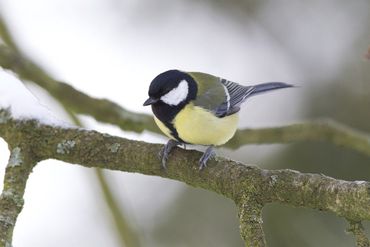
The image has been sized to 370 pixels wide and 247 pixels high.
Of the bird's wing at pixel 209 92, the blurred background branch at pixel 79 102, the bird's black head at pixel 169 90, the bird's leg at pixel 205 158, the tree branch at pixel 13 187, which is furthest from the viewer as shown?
the blurred background branch at pixel 79 102

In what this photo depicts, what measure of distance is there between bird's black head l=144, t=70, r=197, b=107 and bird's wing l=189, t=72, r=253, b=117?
0.06 metres

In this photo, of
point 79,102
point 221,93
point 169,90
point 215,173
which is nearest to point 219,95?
point 221,93

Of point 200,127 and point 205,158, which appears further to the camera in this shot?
point 200,127

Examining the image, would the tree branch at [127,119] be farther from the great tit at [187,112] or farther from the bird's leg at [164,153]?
the bird's leg at [164,153]

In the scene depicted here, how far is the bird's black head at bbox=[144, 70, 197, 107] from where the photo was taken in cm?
181

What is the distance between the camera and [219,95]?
2039 mm

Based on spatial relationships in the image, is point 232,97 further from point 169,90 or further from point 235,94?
point 169,90

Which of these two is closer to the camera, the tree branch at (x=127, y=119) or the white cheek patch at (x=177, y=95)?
the white cheek patch at (x=177, y=95)

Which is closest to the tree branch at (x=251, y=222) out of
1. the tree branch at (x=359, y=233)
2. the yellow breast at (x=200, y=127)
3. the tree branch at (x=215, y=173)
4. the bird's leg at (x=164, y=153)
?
the tree branch at (x=215, y=173)

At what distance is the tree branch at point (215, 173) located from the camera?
3.84 feet

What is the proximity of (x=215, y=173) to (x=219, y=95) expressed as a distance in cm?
67

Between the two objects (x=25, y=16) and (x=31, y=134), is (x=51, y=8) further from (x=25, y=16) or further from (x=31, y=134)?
(x=31, y=134)

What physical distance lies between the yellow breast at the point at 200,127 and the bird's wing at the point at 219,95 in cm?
4

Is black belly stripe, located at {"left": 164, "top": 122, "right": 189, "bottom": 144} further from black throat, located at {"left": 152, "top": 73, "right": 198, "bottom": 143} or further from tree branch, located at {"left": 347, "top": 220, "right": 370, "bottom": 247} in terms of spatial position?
tree branch, located at {"left": 347, "top": 220, "right": 370, "bottom": 247}
